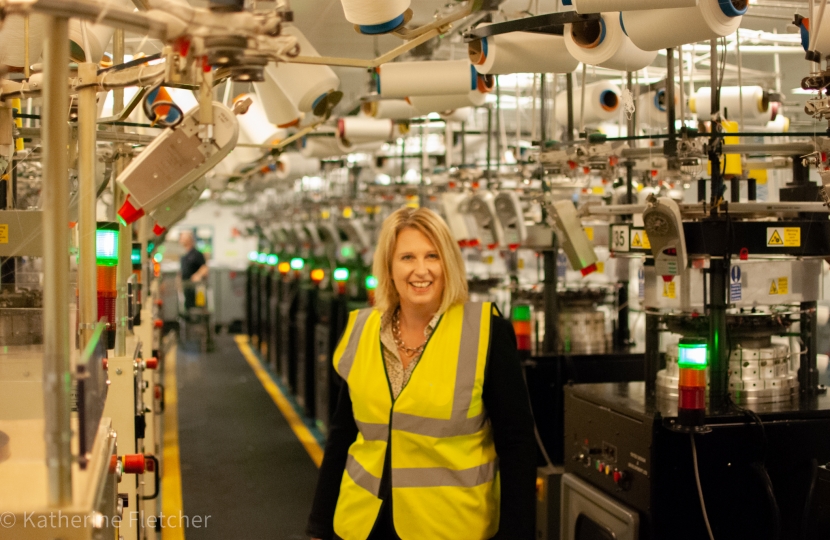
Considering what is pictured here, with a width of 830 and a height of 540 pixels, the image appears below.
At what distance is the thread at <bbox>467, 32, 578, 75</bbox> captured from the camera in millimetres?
2781

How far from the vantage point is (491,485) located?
242cm

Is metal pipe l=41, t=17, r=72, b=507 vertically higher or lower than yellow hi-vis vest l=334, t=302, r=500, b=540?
higher

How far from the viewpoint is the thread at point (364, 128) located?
212 inches

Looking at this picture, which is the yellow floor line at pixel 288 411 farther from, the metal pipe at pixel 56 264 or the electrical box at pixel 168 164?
the metal pipe at pixel 56 264

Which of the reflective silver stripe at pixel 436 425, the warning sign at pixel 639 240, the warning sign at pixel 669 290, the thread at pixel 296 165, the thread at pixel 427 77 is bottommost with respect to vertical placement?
the reflective silver stripe at pixel 436 425

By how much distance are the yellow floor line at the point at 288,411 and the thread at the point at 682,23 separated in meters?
3.87

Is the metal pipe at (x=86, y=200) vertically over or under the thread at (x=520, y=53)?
under

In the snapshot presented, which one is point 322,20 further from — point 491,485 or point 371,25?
point 491,485

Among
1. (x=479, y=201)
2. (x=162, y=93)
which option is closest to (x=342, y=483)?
(x=162, y=93)

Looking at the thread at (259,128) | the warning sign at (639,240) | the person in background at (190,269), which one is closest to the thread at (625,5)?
the warning sign at (639,240)

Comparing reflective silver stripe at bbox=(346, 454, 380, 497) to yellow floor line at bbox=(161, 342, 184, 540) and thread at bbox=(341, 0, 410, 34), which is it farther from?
yellow floor line at bbox=(161, 342, 184, 540)

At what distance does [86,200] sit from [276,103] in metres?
2.29

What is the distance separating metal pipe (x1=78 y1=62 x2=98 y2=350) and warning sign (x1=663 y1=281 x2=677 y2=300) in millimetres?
2303

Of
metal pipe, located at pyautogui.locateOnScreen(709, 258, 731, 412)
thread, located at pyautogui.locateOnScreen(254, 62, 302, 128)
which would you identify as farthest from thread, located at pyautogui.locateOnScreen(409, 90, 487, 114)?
metal pipe, located at pyautogui.locateOnScreen(709, 258, 731, 412)
